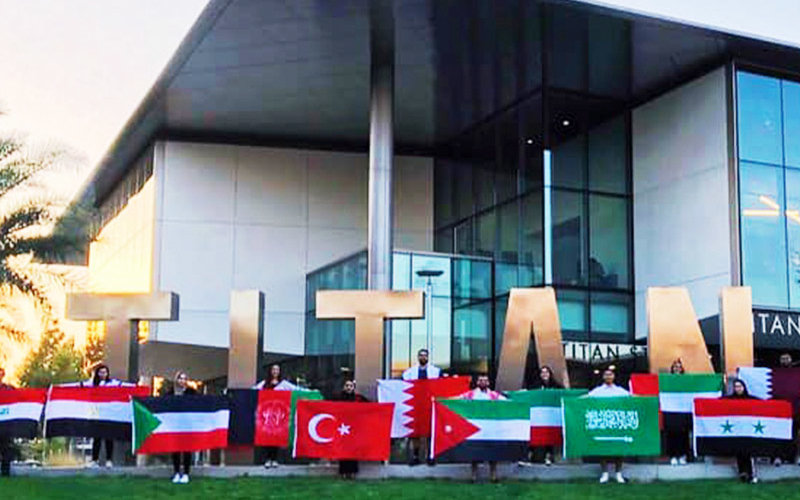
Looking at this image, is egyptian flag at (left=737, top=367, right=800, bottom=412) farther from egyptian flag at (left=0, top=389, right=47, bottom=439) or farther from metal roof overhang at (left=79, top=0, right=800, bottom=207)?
egyptian flag at (left=0, top=389, right=47, bottom=439)

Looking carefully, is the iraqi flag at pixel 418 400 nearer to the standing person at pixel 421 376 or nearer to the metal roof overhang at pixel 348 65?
the standing person at pixel 421 376

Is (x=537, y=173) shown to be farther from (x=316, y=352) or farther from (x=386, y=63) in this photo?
(x=316, y=352)

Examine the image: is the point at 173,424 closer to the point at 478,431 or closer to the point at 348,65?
the point at 478,431

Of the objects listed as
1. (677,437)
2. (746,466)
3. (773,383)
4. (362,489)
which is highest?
(773,383)

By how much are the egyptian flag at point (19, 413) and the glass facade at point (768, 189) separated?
15.9 metres

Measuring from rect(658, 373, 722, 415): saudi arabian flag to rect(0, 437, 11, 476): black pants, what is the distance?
32.1 feet

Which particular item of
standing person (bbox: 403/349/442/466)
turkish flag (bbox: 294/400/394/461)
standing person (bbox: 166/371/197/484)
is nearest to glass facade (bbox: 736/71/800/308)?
standing person (bbox: 403/349/442/466)

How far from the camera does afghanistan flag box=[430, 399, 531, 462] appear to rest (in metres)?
15.7

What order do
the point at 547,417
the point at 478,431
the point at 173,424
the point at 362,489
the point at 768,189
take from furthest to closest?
the point at 768,189, the point at 547,417, the point at 173,424, the point at 478,431, the point at 362,489

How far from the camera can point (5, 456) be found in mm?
16359

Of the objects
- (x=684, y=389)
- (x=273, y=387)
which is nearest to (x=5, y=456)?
(x=273, y=387)

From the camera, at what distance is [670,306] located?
63.1 feet

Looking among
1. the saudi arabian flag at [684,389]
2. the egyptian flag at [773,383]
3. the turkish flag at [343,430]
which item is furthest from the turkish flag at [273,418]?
the egyptian flag at [773,383]

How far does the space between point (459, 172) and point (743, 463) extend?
18.6 meters
